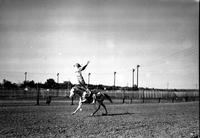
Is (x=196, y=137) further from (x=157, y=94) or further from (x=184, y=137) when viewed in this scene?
(x=157, y=94)

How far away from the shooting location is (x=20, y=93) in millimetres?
48969

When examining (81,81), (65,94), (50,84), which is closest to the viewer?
(81,81)

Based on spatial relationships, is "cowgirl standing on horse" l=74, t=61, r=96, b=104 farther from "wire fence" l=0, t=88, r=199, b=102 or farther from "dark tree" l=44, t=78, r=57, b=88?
"dark tree" l=44, t=78, r=57, b=88

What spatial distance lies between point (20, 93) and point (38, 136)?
45.8 meters

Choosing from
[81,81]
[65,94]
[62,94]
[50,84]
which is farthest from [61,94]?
[81,81]

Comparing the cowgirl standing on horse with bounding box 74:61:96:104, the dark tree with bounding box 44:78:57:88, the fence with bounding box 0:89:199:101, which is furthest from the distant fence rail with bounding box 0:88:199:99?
the cowgirl standing on horse with bounding box 74:61:96:104

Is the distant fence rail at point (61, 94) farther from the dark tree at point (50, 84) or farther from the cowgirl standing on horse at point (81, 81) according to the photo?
the cowgirl standing on horse at point (81, 81)

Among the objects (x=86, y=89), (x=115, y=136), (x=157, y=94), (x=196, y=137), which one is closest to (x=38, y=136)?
(x=115, y=136)

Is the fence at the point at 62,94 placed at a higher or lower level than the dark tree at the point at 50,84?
lower

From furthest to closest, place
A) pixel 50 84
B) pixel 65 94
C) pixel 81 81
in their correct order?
pixel 50 84 < pixel 65 94 < pixel 81 81

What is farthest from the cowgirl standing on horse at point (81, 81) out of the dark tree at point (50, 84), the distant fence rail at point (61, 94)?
the dark tree at point (50, 84)

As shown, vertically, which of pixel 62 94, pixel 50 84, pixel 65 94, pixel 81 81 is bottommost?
pixel 62 94

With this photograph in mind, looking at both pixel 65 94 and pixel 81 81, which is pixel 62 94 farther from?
pixel 81 81

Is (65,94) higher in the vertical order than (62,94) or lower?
higher
